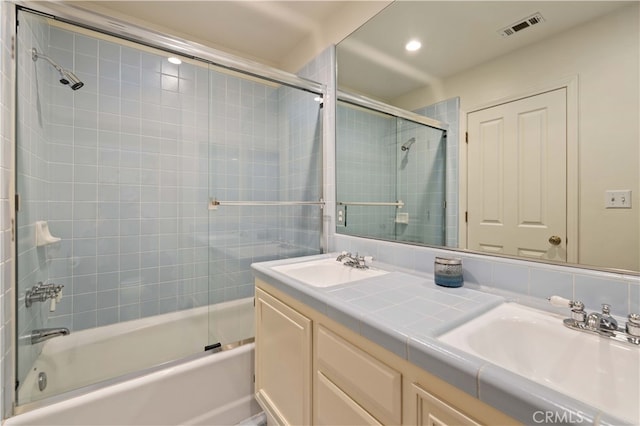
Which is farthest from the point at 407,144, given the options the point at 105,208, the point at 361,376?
the point at 105,208

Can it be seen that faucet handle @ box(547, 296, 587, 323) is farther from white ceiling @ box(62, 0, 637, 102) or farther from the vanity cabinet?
white ceiling @ box(62, 0, 637, 102)

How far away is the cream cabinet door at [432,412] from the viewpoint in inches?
21.6

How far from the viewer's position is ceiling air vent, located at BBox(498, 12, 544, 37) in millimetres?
942

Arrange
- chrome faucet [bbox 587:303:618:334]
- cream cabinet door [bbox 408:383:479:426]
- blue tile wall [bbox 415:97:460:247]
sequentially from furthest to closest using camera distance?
blue tile wall [bbox 415:97:460:247], chrome faucet [bbox 587:303:618:334], cream cabinet door [bbox 408:383:479:426]

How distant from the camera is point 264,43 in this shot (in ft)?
7.38

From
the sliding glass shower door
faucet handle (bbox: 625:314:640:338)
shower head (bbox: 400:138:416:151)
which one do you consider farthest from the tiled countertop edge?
the sliding glass shower door

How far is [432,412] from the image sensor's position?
601 mm

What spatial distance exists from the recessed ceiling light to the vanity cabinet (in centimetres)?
135

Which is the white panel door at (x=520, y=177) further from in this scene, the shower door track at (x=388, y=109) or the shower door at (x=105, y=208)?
the shower door at (x=105, y=208)

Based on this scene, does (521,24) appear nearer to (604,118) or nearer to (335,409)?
(604,118)

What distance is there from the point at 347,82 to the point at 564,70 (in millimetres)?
1186

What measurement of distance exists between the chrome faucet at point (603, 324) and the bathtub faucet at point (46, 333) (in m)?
2.18

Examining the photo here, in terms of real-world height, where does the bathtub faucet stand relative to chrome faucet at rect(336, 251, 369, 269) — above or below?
below

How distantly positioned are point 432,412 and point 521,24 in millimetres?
1281
